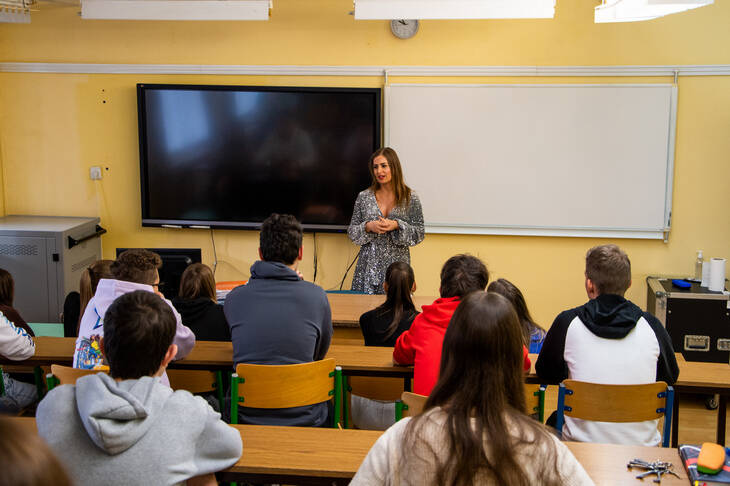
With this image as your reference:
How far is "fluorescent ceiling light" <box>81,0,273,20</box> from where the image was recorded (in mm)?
4352

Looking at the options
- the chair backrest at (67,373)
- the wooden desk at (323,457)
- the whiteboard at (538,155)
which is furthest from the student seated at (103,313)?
the whiteboard at (538,155)

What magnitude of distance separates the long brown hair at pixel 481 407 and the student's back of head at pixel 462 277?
1.12 meters

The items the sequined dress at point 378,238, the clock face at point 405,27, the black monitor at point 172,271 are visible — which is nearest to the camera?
the black monitor at point 172,271

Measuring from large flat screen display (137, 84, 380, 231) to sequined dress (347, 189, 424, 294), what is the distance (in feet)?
2.56

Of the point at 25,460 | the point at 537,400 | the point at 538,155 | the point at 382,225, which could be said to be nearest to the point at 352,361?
the point at 537,400

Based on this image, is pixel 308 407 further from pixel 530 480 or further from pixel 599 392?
pixel 530 480

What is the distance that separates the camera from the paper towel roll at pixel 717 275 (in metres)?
4.73

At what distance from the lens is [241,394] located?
2.48 metres

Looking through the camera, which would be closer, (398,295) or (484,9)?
(398,295)

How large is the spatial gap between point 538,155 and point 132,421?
4.35 m

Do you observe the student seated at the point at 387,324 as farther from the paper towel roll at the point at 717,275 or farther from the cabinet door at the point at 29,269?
the cabinet door at the point at 29,269

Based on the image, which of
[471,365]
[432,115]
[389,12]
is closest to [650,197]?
[432,115]

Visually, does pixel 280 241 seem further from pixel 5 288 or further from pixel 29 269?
pixel 29 269

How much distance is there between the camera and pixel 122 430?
152cm
